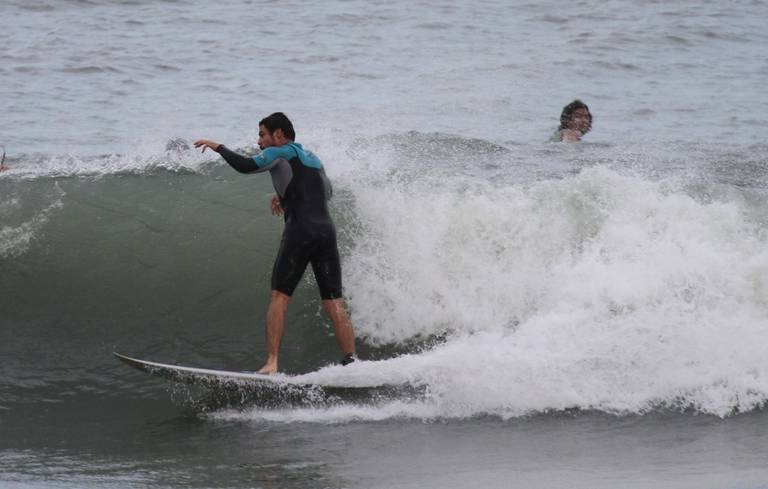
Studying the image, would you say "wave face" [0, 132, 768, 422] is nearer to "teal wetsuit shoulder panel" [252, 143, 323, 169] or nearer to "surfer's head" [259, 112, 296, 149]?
"teal wetsuit shoulder panel" [252, 143, 323, 169]

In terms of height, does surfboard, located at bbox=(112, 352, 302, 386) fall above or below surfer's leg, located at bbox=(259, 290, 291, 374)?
below

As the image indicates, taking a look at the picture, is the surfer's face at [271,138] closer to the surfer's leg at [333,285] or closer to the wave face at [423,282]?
the surfer's leg at [333,285]

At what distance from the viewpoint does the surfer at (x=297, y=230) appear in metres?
6.82

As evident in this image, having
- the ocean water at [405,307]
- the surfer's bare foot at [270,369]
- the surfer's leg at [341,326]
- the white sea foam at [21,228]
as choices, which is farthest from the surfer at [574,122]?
the surfer's bare foot at [270,369]

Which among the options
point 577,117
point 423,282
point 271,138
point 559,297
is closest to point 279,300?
point 271,138

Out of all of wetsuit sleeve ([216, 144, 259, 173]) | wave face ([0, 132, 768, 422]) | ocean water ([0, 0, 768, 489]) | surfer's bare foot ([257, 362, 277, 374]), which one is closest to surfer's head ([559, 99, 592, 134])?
ocean water ([0, 0, 768, 489])

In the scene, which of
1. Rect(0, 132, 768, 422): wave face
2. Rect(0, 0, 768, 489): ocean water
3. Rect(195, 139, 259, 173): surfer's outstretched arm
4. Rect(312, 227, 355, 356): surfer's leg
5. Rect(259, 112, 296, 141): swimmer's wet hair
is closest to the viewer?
Rect(0, 0, 768, 489): ocean water

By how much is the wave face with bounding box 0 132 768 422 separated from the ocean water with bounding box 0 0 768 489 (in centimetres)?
2

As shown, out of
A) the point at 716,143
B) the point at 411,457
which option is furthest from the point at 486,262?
the point at 716,143

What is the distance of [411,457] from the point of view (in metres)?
5.82

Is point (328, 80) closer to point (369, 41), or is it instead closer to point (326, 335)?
point (369, 41)

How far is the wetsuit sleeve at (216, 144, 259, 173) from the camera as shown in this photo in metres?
6.48

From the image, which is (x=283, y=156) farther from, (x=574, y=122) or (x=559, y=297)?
(x=574, y=122)

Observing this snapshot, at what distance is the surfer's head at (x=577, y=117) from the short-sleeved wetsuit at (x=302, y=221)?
18.0ft
